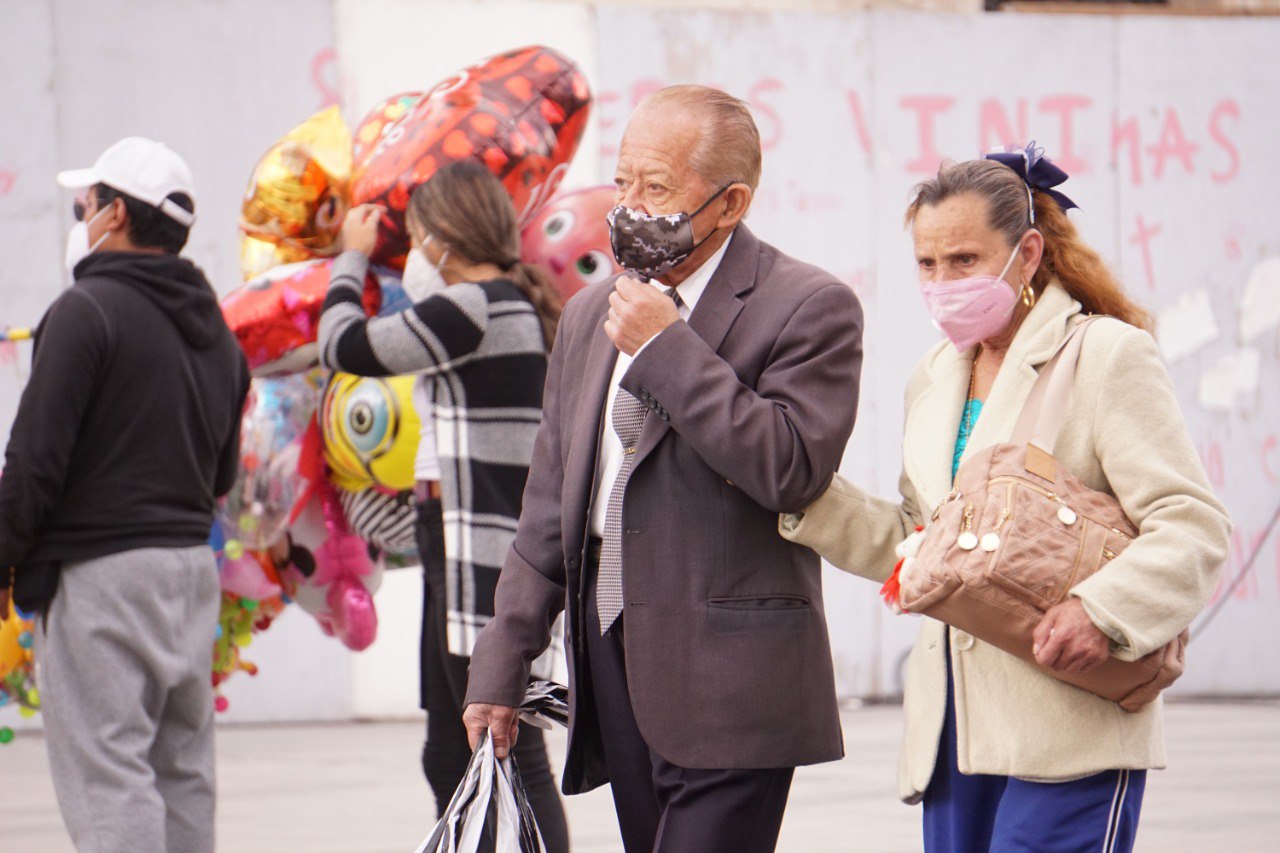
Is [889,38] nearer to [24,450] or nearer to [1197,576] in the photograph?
[24,450]

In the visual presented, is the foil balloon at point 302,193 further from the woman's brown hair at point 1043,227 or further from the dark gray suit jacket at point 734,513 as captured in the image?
the woman's brown hair at point 1043,227

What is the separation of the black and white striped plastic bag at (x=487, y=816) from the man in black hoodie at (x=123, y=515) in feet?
4.57

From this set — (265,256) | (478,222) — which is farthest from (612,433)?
(265,256)

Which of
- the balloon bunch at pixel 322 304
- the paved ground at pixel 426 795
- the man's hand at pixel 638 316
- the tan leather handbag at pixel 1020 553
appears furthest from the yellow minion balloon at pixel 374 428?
the tan leather handbag at pixel 1020 553

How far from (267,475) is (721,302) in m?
2.26

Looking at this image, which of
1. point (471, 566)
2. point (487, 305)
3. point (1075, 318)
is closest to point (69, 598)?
A: point (471, 566)

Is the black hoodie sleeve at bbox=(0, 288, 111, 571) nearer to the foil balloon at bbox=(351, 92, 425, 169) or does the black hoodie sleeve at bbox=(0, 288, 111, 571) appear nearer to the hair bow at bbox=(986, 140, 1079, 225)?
the foil balloon at bbox=(351, 92, 425, 169)

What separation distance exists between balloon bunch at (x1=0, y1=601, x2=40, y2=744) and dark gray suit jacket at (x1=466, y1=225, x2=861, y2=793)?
229 centimetres

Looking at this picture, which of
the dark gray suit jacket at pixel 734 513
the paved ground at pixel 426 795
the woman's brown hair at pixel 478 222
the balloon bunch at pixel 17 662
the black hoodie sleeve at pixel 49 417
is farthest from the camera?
the paved ground at pixel 426 795

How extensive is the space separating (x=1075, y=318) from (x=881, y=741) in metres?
5.51

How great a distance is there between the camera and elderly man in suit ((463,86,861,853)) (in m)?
2.88

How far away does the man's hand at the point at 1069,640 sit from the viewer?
2.73 metres

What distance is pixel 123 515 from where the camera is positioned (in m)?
4.25

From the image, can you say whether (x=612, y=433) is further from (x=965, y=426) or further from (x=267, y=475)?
(x=267, y=475)
